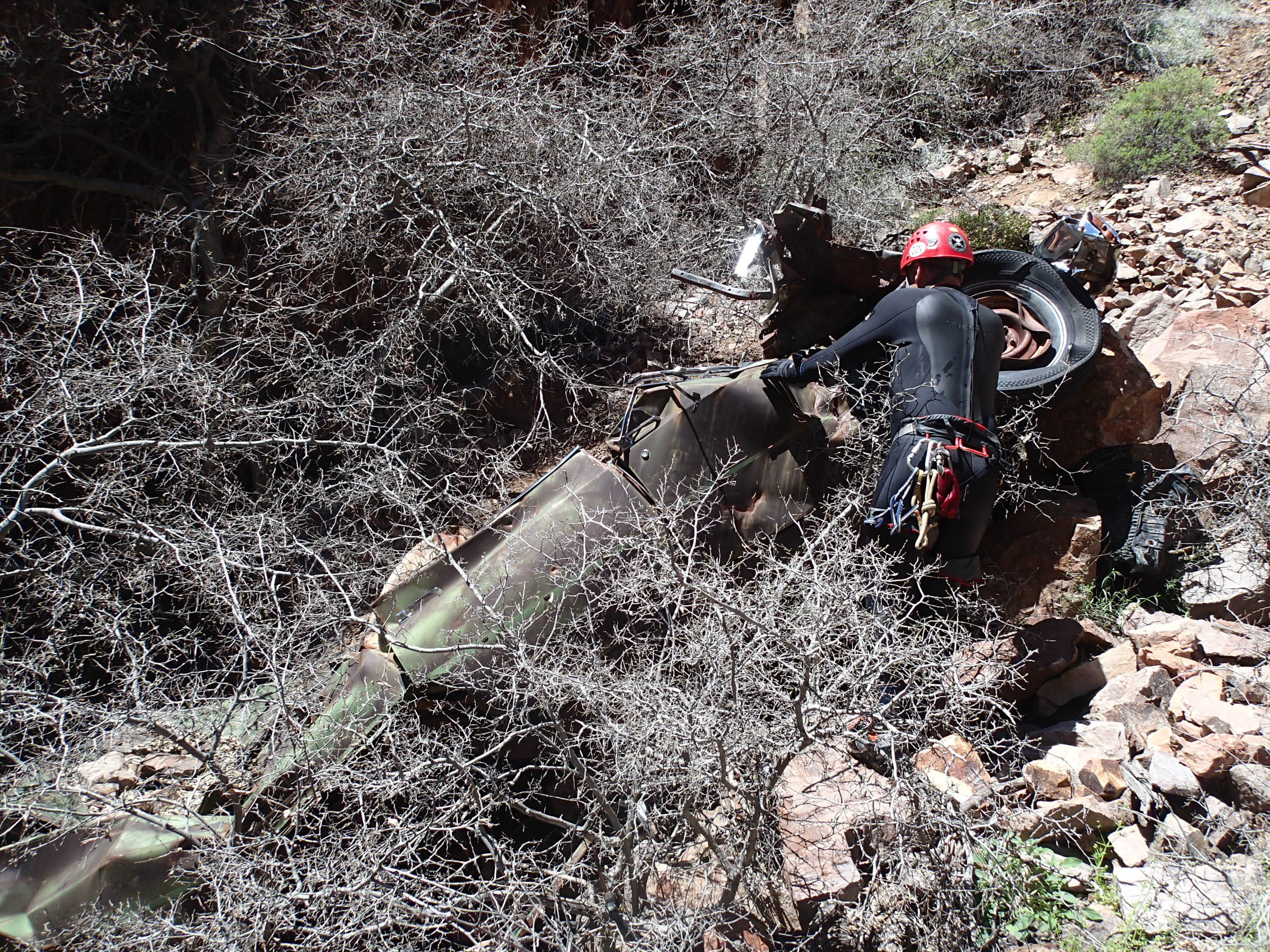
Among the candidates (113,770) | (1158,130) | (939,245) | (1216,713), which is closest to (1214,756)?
(1216,713)

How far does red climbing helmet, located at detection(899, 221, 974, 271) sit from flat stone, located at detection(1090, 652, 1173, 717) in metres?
2.04

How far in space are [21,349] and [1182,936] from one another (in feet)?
20.9

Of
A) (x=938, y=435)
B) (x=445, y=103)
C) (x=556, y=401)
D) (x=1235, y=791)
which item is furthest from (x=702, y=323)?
(x=1235, y=791)

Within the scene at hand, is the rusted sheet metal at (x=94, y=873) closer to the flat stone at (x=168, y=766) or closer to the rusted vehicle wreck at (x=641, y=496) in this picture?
the rusted vehicle wreck at (x=641, y=496)

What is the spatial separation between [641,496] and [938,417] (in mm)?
1358

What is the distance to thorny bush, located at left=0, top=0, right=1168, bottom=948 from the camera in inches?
106

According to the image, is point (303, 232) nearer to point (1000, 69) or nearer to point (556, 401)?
point (556, 401)

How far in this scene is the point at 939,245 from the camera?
3.58 m

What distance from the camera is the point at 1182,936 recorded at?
92.7 inches

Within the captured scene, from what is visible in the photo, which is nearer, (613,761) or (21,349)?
(613,761)

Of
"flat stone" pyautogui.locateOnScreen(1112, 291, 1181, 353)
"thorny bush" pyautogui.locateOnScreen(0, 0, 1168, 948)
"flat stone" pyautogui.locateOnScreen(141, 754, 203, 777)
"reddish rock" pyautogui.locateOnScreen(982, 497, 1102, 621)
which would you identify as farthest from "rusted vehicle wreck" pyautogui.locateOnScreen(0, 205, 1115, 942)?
"flat stone" pyautogui.locateOnScreen(1112, 291, 1181, 353)

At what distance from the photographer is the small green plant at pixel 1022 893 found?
256 cm

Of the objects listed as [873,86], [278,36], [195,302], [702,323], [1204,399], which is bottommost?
[1204,399]

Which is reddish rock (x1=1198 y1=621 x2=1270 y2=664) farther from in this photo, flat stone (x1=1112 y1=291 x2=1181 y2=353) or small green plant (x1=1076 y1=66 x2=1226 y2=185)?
small green plant (x1=1076 y1=66 x2=1226 y2=185)
